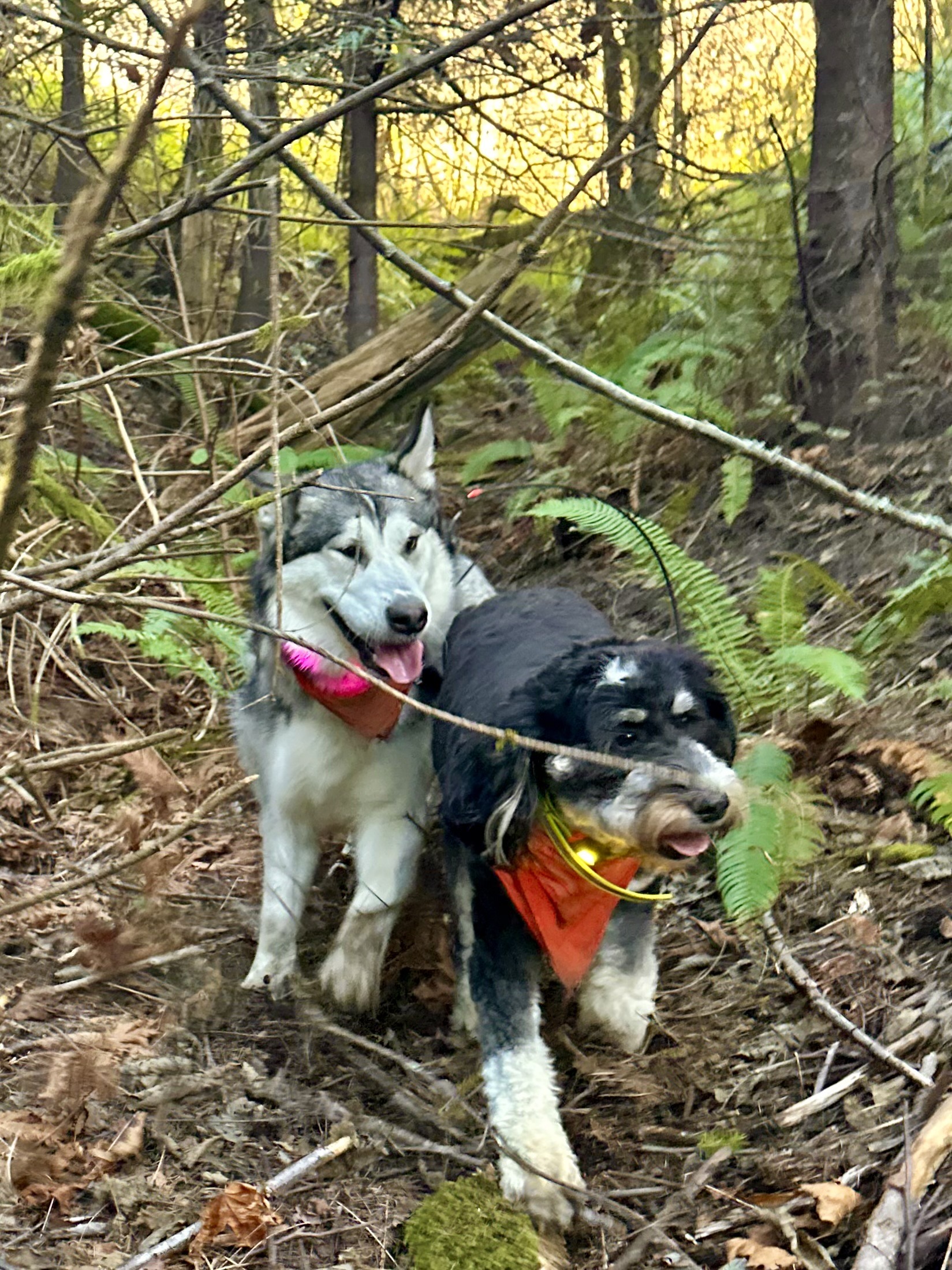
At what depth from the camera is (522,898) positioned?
4.02m

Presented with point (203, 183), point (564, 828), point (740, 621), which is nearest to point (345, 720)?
point (564, 828)

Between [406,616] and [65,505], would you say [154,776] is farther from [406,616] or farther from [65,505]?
[65,505]

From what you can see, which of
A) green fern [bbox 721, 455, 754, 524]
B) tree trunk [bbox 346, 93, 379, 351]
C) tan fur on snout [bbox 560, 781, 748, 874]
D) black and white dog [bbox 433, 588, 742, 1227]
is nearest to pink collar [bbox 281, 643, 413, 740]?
black and white dog [bbox 433, 588, 742, 1227]

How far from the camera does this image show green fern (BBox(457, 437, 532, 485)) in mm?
8609

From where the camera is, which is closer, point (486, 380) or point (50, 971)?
point (50, 971)

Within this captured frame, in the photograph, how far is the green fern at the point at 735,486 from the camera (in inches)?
272

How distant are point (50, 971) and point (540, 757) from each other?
213 centimetres

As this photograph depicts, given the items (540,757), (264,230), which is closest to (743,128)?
(264,230)

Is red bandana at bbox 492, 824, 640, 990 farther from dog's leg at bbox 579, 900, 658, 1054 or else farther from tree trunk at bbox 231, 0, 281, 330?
tree trunk at bbox 231, 0, 281, 330

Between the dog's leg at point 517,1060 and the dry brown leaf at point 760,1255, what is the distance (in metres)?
0.55

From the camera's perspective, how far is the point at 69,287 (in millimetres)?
1145

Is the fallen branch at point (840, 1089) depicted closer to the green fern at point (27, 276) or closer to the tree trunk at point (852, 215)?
the green fern at point (27, 276)

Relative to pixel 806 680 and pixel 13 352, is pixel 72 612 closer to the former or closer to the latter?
pixel 806 680

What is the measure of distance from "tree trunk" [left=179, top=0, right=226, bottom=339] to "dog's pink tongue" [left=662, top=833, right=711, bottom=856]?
4038mm
